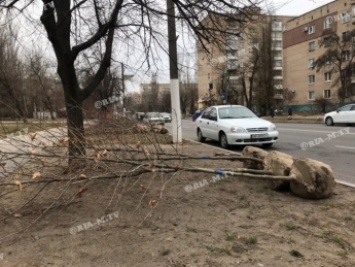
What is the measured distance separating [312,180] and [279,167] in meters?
0.60

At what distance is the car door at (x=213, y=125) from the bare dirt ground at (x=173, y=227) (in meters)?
7.25

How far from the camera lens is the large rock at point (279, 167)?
19.1 feet

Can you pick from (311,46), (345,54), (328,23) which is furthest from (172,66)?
(311,46)

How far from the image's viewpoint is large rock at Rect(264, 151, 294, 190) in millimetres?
5836

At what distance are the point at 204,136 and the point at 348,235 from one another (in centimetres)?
1093

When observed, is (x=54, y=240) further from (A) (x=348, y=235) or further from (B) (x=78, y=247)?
(A) (x=348, y=235)

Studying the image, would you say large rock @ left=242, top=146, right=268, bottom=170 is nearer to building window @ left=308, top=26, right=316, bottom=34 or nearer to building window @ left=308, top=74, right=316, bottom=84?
building window @ left=308, top=74, right=316, bottom=84

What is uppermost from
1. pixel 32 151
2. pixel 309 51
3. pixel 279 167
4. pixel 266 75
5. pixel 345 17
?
pixel 345 17

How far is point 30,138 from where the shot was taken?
4.96m

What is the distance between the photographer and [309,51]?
2228 inches

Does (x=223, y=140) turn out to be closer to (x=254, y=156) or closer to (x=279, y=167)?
(x=254, y=156)

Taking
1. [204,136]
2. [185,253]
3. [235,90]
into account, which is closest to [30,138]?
Answer: [185,253]

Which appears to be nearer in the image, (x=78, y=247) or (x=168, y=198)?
(x=78, y=247)

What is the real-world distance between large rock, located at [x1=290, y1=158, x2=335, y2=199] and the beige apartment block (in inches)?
1804
